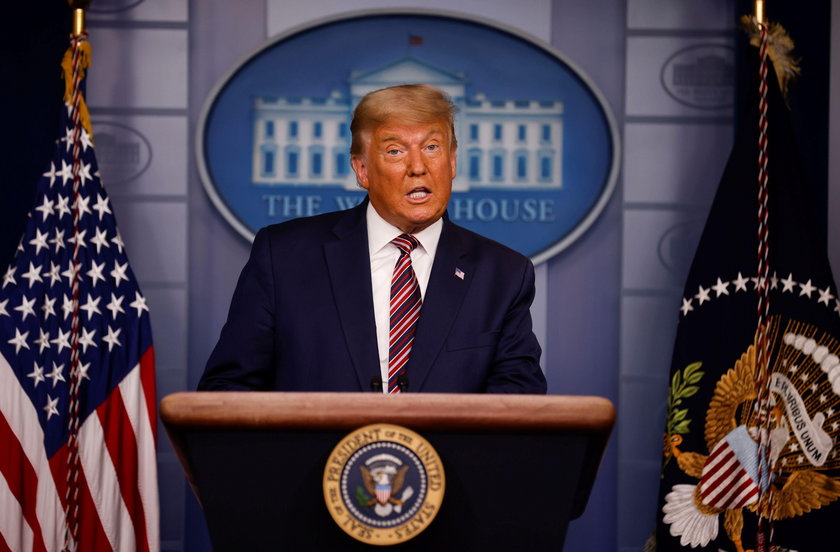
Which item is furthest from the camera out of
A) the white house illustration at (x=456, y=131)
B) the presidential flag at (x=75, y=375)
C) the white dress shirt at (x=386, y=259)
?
the white house illustration at (x=456, y=131)

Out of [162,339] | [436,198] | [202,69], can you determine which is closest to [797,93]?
[436,198]

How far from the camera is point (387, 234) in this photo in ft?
6.66

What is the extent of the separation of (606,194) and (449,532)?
214 centimetres

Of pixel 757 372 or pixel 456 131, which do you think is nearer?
pixel 757 372

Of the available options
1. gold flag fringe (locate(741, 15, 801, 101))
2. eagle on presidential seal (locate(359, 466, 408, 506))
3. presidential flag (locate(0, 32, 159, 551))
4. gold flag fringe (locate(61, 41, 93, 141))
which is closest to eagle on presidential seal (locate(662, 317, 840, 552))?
gold flag fringe (locate(741, 15, 801, 101))

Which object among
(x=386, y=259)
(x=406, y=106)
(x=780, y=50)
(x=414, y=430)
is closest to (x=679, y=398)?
(x=780, y=50)

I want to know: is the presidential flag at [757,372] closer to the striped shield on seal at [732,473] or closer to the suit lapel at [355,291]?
the striped shield on seal at [732,473]

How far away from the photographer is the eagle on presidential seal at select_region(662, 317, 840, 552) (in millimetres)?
2697

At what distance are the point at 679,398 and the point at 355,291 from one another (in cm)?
139

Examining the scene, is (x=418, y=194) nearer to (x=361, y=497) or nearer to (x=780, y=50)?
(x=361, y=497)

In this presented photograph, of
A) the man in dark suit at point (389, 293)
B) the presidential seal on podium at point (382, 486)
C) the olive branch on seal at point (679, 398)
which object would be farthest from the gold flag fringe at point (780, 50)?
the presidential seal on podium at point (382, 486)

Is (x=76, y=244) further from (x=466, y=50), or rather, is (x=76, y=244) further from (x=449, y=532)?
(x=449, y=532)

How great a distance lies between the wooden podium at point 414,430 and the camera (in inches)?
45.6

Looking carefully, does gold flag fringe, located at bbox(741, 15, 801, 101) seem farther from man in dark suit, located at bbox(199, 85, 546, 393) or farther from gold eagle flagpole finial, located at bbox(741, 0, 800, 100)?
man in dark suit, located at bbox(199, 85, 546, 393)
